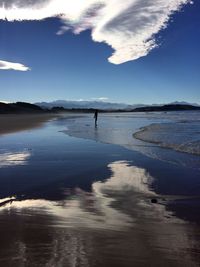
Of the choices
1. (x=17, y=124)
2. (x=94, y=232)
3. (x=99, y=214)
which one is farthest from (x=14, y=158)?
(x=17, y=124)

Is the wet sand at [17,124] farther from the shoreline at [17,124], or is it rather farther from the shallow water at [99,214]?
the shallow water at [99,214]

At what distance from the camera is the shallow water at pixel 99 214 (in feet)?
15.1

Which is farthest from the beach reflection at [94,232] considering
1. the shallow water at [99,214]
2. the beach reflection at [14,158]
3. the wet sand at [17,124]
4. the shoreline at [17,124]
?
the wet sand at [17,124]

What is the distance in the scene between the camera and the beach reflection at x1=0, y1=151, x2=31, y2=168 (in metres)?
12.4

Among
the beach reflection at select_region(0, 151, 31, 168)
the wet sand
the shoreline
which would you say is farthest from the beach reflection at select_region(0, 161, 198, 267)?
the wet sand

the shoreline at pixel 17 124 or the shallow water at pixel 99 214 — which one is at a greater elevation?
the shallow water at pixel 99 214

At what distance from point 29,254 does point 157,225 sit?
2.25 metres

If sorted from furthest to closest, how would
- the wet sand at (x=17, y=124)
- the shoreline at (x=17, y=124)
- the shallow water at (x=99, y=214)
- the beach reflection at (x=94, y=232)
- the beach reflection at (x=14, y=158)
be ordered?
the wet sand at (x=17, y=124)
the shoreline at (x=17, y=124)
the beach reflection at (x=14, y=158)
the shallow water at (x=99, y=214)
the beach reflection at (x=94, y=232)

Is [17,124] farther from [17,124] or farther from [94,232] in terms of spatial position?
[94,232]

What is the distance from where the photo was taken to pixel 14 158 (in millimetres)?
13648

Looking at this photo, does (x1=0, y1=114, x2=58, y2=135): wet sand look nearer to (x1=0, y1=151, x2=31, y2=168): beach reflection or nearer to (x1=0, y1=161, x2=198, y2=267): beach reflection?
(x1=0, y1=151, x2=31, y2=168): beach reflection

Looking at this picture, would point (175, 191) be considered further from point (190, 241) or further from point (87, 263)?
point (87, 263)

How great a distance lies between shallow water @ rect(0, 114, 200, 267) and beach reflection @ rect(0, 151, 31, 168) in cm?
21

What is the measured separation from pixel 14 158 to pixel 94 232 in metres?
8.81
